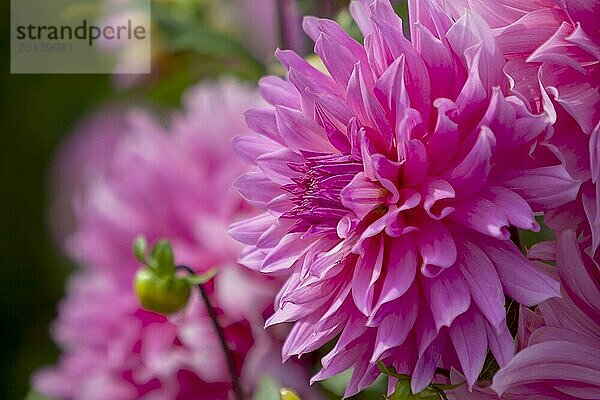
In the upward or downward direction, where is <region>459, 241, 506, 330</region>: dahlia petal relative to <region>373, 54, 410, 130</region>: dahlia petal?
downward

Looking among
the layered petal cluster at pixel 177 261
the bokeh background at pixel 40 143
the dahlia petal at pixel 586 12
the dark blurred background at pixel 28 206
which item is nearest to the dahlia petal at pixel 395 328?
the dahlia petal at pixel 586 12

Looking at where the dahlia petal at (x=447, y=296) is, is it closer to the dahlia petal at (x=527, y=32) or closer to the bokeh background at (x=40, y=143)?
the dahlia petal at (x=527, y=32)

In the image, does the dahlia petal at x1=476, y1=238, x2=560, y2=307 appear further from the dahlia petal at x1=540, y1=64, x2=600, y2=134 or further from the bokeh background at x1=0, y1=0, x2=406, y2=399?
the bokeh background at x1=0, y1=0, x2=406, y2=399

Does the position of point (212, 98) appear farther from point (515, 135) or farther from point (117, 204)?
point (515, 135)

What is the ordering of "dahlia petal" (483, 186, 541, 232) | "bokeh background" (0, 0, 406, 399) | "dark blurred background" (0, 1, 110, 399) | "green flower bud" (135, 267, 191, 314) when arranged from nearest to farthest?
"dahlia petal" (483, 186, 541, 232), "green flower bud" (135, 267, 191, 314), "bokeh background" (0, 0, 406, 399), "dark blurred background" (0, 1, 110, 399)

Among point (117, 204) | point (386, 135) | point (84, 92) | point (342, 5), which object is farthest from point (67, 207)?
point (386, 135)

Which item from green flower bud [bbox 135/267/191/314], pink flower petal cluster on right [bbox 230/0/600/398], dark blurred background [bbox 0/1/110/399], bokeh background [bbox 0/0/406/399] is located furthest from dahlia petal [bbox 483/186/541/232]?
dark blurred background [bbox 0/1/110/399]

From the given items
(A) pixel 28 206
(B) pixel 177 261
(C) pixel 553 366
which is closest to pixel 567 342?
(C) pixel 553 366
